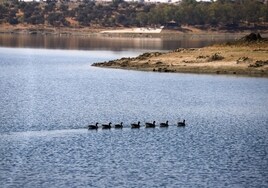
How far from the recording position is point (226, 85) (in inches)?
3339

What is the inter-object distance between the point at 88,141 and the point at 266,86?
3697 cm

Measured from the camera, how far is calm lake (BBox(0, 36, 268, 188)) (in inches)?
1660

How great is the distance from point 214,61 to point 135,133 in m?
46.6

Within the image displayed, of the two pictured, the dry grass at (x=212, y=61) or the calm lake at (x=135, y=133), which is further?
the dry grass at (x=212, y=61)

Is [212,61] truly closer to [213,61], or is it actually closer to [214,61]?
[213,61]

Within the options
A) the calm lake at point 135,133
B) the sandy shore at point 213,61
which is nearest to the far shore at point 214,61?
the sandy shore at point 213,61

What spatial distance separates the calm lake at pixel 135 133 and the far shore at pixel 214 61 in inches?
153

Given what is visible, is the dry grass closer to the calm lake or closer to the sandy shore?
the sandy shore

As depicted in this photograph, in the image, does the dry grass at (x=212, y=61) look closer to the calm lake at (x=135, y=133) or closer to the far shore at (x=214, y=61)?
the far shore at (x=214, y=61)

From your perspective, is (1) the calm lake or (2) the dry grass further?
(2) the dry grass

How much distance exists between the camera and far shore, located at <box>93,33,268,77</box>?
9550cm

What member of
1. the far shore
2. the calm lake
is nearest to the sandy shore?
the far shore

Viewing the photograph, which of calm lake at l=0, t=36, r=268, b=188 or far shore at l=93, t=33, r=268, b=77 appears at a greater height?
far shore at l=93, t=33, r=268, b=77

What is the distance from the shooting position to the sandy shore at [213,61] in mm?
95438
